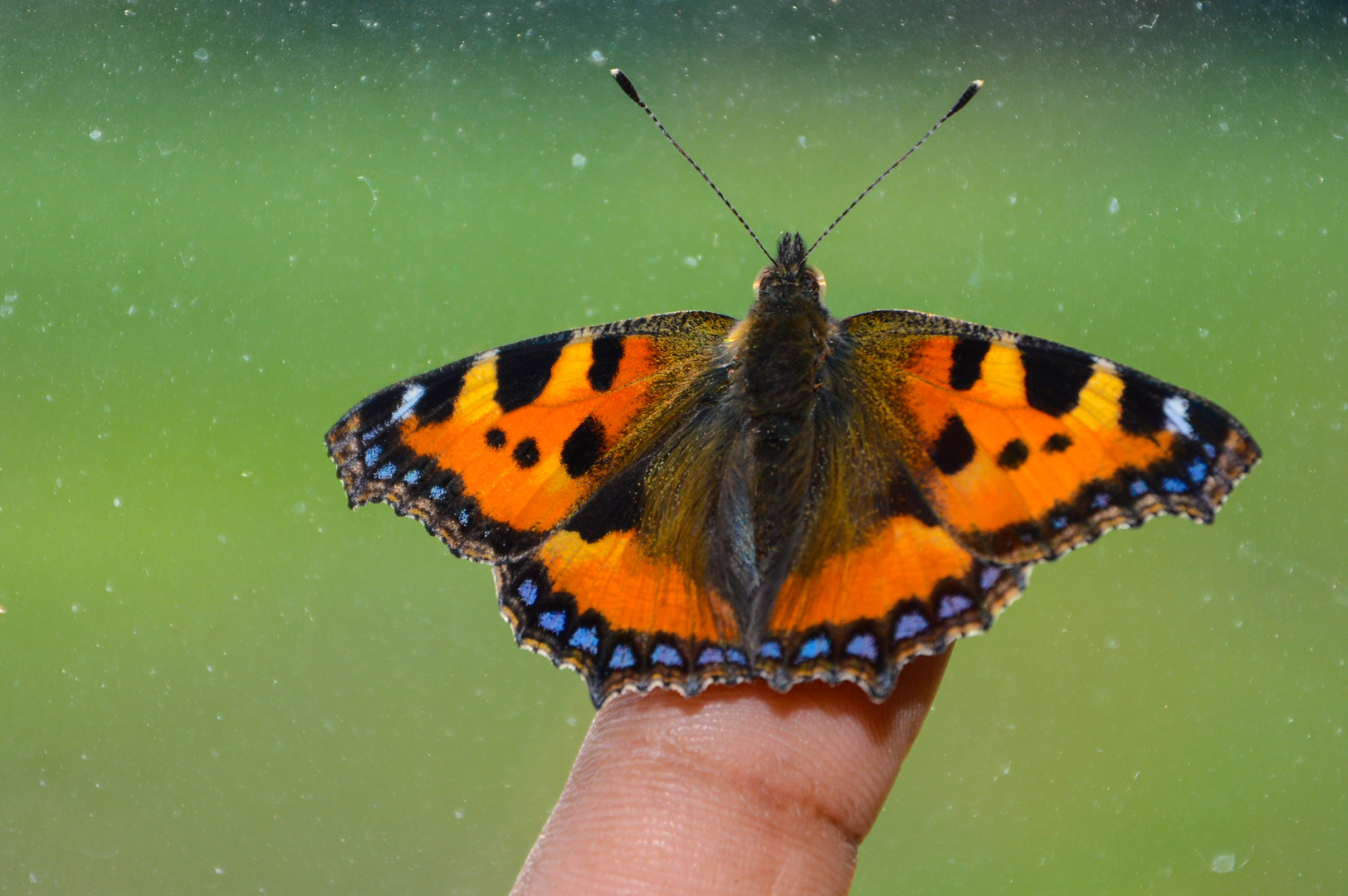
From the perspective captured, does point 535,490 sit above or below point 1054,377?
→ below

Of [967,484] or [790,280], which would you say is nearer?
[967,484]

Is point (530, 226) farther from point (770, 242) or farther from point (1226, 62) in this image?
point (1226, 62)

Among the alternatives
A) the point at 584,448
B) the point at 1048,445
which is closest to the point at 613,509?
the point at 584,448

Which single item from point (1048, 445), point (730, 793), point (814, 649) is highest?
point (1048, 445)

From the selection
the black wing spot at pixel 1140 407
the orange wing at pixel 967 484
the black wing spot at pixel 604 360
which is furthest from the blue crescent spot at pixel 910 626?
the black wing spot at pixel 604 360

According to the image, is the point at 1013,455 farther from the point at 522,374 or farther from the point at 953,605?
the point at 522,374

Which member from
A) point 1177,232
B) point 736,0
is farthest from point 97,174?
point 1177,232

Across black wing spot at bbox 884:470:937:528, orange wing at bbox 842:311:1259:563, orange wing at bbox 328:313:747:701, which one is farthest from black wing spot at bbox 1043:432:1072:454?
orange wing at bbox 328:313:747:701
